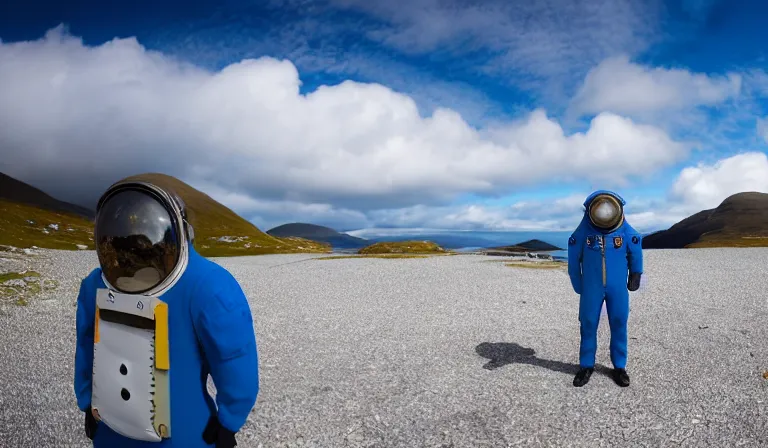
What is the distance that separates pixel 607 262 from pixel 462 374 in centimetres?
374

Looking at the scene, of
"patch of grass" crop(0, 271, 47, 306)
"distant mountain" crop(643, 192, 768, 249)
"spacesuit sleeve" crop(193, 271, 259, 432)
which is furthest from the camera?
"distant mountain" crop(643, 192, 768, 249)

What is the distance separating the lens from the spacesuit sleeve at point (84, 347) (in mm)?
3445

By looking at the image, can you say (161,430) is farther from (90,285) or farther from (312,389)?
(312,389)

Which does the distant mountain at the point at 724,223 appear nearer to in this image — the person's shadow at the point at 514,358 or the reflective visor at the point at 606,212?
the person's shadow at the point at 514,358

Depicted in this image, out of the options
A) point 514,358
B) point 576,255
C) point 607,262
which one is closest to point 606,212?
point 607,262

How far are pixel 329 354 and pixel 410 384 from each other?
118 inches

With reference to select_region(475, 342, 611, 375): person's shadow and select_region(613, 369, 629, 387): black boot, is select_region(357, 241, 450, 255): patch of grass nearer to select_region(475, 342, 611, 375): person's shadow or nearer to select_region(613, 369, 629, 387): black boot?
select_region(475, 342, 611, 375): person's shadow

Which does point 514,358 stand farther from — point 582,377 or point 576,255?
point 576,255

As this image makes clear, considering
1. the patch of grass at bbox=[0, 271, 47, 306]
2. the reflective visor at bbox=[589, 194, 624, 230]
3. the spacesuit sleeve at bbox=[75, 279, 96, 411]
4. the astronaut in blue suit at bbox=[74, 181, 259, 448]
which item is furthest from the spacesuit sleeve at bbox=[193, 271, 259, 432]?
the patch of grass at bbox=[0, 271, 47, 306]

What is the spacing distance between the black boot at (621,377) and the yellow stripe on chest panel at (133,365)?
827 centimetres

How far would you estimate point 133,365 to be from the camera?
3104 millimetres

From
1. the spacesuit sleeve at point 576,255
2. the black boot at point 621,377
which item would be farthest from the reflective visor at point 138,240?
the black boot at point 621,377

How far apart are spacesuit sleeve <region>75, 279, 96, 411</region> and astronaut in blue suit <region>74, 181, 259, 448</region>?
353mm

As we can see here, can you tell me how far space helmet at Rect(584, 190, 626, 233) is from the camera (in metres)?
7.88
